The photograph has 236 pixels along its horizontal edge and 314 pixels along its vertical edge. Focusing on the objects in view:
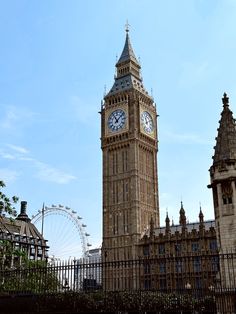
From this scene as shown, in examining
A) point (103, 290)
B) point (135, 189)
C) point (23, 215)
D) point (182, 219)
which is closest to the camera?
point (103, 290)

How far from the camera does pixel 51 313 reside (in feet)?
73.3

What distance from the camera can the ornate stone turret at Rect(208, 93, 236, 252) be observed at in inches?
970

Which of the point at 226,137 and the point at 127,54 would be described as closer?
the point at 226,137

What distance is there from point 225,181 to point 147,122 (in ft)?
221

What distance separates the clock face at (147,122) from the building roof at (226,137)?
207 feet

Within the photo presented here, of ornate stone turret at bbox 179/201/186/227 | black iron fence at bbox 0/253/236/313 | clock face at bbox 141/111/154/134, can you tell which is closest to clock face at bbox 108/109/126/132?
clock face at bbox 141/111/154/134

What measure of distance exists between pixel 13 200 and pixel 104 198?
64.9 meters

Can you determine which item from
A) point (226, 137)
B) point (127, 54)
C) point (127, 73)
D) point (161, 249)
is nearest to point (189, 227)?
point (161, 249)

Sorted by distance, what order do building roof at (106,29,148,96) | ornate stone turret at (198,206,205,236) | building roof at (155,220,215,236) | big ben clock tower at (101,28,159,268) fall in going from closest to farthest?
ornate stone turret at (198,206,205,236), building roof at (155,220,215,236), big ben clock tower at (101,28,159,268), building roof at (106,29,148,96)

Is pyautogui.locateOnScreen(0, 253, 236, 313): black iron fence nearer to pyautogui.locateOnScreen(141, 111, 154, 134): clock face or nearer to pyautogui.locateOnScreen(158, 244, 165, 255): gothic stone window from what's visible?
pyautogui.locateOnScreen(158, 244, 165, 255): gothic stone window

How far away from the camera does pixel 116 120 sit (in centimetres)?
9075

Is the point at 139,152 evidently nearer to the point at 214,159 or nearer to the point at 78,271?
the point at 214,159

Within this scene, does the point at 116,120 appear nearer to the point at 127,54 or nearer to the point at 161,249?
the point at 127,54

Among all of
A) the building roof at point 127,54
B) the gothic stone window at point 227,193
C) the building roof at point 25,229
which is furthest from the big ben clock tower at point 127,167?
the gothic stone window at point 227,193
